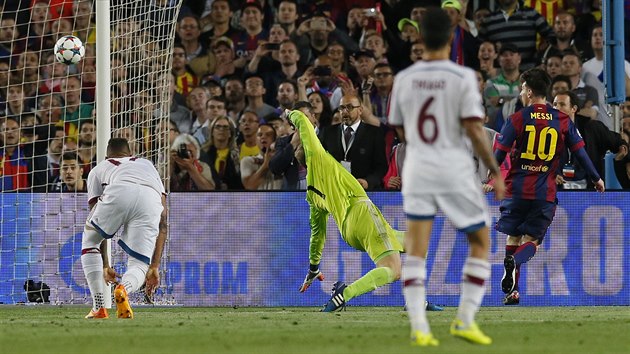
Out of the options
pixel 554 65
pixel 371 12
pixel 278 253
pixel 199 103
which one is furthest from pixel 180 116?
pixel 554 65

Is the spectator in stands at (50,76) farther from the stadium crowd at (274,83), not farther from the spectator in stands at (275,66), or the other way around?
the spectator in stands at (275,66)

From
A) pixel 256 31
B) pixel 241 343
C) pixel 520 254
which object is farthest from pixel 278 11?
pixel 241 343

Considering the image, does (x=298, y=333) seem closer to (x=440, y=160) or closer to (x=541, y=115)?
(x=440, y=160)

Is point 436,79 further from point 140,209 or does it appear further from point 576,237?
point 576,237

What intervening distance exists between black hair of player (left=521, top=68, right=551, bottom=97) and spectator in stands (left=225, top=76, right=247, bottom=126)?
247 inches

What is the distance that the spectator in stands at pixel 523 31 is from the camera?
60.1 ft

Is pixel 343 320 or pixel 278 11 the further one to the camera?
pixel 278 11

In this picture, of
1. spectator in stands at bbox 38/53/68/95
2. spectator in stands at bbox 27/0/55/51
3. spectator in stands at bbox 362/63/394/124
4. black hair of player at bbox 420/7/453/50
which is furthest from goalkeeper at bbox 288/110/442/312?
spectator in stands at bbox 27/0/55/51

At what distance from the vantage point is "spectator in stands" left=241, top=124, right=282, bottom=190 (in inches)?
655

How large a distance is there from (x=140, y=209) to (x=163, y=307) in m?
3.28

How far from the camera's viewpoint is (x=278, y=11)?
19531 mm

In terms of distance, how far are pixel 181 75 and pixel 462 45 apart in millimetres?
4446

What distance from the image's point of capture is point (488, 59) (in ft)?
58.3

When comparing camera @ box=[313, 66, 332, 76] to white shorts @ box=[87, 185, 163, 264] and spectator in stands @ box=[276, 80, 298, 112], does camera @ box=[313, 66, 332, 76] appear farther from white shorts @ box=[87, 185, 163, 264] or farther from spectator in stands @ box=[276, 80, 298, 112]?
white shorts @ box=[87, 185, 163, 264]
